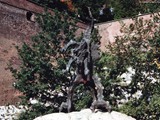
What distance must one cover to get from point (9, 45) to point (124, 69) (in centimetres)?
833

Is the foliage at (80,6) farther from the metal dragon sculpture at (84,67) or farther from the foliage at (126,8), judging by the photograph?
the metal dragon sculpture at (84,67)

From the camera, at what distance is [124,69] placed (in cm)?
1371

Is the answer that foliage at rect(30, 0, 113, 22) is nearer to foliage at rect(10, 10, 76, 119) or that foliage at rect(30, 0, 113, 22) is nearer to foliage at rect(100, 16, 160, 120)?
foliage at rect(10, 10, 76, 119)

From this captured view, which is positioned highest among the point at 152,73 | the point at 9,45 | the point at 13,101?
the point at 9,45

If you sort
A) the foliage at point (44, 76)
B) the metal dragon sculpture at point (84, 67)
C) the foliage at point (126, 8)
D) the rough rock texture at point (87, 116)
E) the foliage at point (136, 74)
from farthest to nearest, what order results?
1. the foliage at point (126, 8)
2. the foliage at point (44, 76)
3. the foliage at point (136, 74)
4. the metal dragon sculpture at point (84, 67)
5. the rough rock texture at point (87, 116)

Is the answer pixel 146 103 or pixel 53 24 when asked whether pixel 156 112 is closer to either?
pixel 146 103

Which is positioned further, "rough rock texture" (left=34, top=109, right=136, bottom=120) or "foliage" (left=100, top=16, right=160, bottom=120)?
"foliage" (left=100, top=16, right=160, bottom=120)

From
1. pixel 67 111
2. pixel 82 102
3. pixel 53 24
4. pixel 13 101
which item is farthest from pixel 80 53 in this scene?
pixel 13 101

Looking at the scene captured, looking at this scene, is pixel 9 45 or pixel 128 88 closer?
pixel 128 88

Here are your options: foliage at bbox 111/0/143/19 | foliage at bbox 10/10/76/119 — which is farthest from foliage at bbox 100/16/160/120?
foliage at bbox 111/0/143/19

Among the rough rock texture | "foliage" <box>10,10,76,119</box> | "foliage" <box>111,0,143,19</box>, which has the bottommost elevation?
the rough rock texture

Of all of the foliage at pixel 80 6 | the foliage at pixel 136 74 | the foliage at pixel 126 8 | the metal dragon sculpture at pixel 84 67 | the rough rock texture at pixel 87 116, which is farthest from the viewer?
the foliage at pixel 80 6

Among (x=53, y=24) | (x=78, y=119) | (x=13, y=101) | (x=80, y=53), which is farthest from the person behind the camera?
(x=13, y=101)

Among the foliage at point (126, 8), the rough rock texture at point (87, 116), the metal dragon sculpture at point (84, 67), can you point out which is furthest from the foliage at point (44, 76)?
the foliage at point (126, 8)
